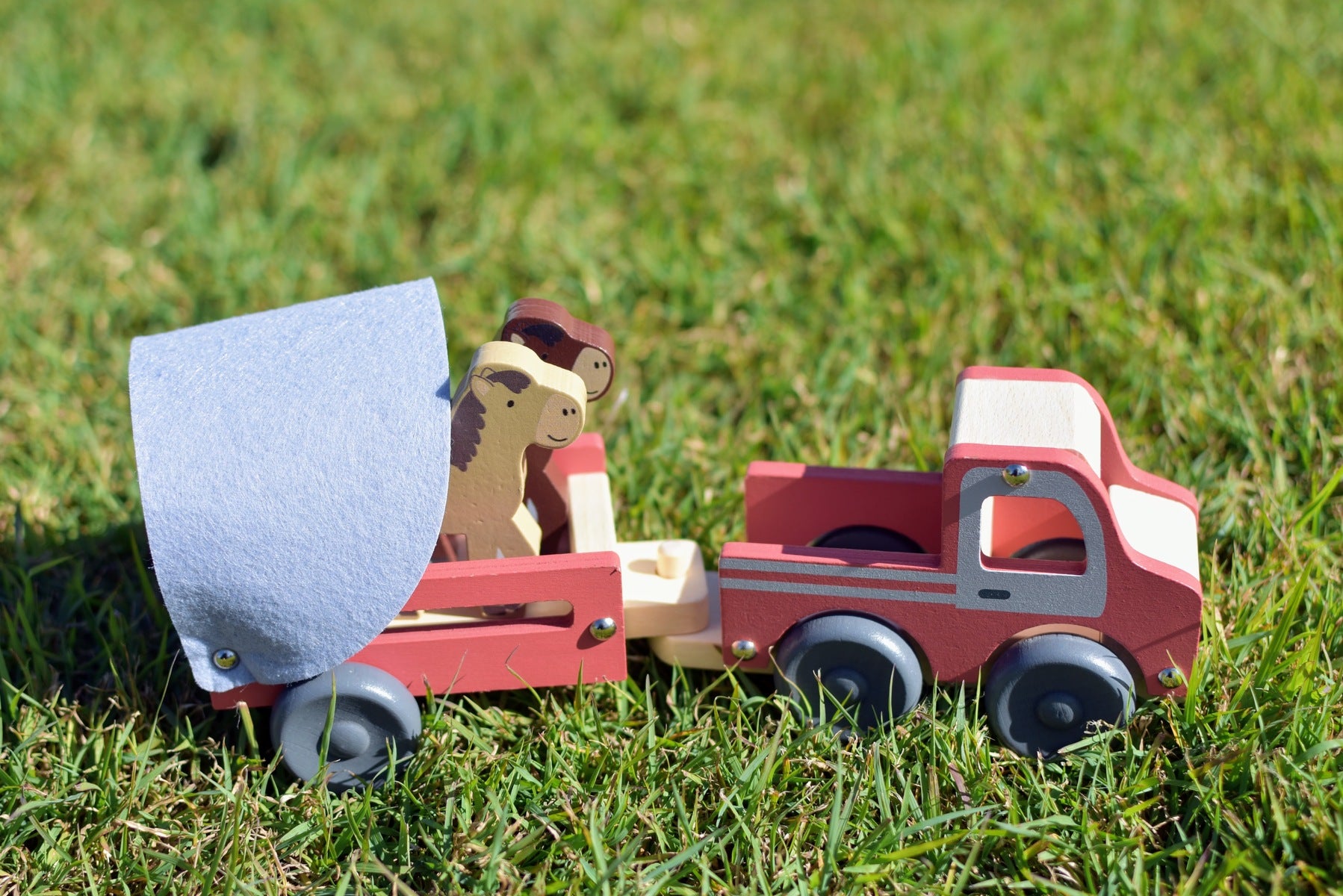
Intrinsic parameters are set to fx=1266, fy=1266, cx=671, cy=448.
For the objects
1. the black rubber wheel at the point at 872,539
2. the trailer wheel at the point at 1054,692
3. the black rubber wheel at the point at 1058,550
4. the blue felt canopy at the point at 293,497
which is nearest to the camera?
the blue felt canopy at the point at 293,497

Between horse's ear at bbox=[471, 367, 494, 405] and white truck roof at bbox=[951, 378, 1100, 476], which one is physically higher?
horse's ear at bbox=[471, 367, 494, 405]

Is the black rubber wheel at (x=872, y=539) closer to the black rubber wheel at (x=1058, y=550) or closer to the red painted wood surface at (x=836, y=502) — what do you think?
the red painted wood surface at (x=836, y=502)

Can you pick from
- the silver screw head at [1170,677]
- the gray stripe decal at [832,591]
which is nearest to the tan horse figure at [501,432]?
the gray stripe decal at [832,591]

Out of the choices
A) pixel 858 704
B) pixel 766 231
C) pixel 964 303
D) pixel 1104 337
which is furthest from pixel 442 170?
pixel 858 704

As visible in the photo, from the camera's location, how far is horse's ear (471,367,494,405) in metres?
2.25

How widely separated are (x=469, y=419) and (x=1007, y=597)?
1037 millimetres

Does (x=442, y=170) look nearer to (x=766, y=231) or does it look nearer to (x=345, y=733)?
(x=766, y=231)

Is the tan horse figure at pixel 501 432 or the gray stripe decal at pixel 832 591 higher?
the tan horse figure at pixel 501 432

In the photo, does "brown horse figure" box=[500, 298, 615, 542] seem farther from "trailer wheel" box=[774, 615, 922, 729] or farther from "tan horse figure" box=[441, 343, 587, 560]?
"trailer wheel" box=[774, 615, 922, 729]

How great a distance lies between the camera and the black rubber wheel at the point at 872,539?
2.67 meters

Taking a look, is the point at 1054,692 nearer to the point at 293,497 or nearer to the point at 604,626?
the point at 604,626

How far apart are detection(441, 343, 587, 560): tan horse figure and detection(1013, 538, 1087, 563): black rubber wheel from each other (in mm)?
964

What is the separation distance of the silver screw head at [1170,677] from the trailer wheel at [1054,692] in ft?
0.18

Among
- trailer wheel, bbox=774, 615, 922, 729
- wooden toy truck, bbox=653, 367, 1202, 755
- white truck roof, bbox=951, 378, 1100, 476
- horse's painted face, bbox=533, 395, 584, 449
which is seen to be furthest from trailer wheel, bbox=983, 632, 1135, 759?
horse's painted face, bbox=533, 395, 584, 449
